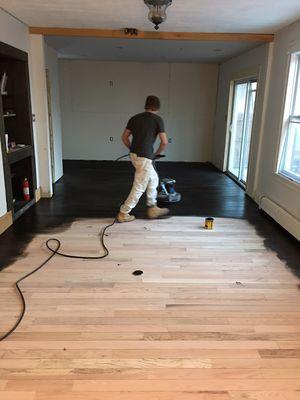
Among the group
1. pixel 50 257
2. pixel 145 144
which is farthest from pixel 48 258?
pixel 145 144

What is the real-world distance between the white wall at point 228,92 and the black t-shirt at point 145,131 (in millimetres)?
1912

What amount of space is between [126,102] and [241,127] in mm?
3061

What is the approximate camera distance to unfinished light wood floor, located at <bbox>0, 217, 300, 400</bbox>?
1.76m

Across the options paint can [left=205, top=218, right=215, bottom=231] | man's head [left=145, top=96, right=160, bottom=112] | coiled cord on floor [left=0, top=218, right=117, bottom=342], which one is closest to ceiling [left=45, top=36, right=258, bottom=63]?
man's head [left=145, top=96, right=160, bottom=112]

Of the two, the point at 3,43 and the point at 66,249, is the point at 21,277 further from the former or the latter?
the point at 3,43

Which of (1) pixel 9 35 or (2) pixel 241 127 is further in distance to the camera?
A: (2) pixel 241 127

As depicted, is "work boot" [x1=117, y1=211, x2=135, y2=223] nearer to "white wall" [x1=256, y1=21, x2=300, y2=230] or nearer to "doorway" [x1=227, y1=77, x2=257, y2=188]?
"white wall" [x1=256, y1=21, x2=300, y2=230]

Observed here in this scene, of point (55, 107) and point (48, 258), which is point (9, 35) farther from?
point (48, 258)

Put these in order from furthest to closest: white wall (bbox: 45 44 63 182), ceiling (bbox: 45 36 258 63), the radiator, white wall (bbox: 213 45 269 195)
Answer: white wall (bbox: 45 44 63 182), ceiling (bbox: 45 36 258 63), white wall (bbox: 213 45 269 195), the radiator

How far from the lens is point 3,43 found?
3.70m

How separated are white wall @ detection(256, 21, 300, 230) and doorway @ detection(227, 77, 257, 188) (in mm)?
918

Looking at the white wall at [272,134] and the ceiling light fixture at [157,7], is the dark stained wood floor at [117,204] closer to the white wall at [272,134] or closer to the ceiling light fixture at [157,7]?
the white wall at [272,134]

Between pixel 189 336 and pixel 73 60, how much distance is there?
7482mm

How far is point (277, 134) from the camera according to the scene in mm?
4367
